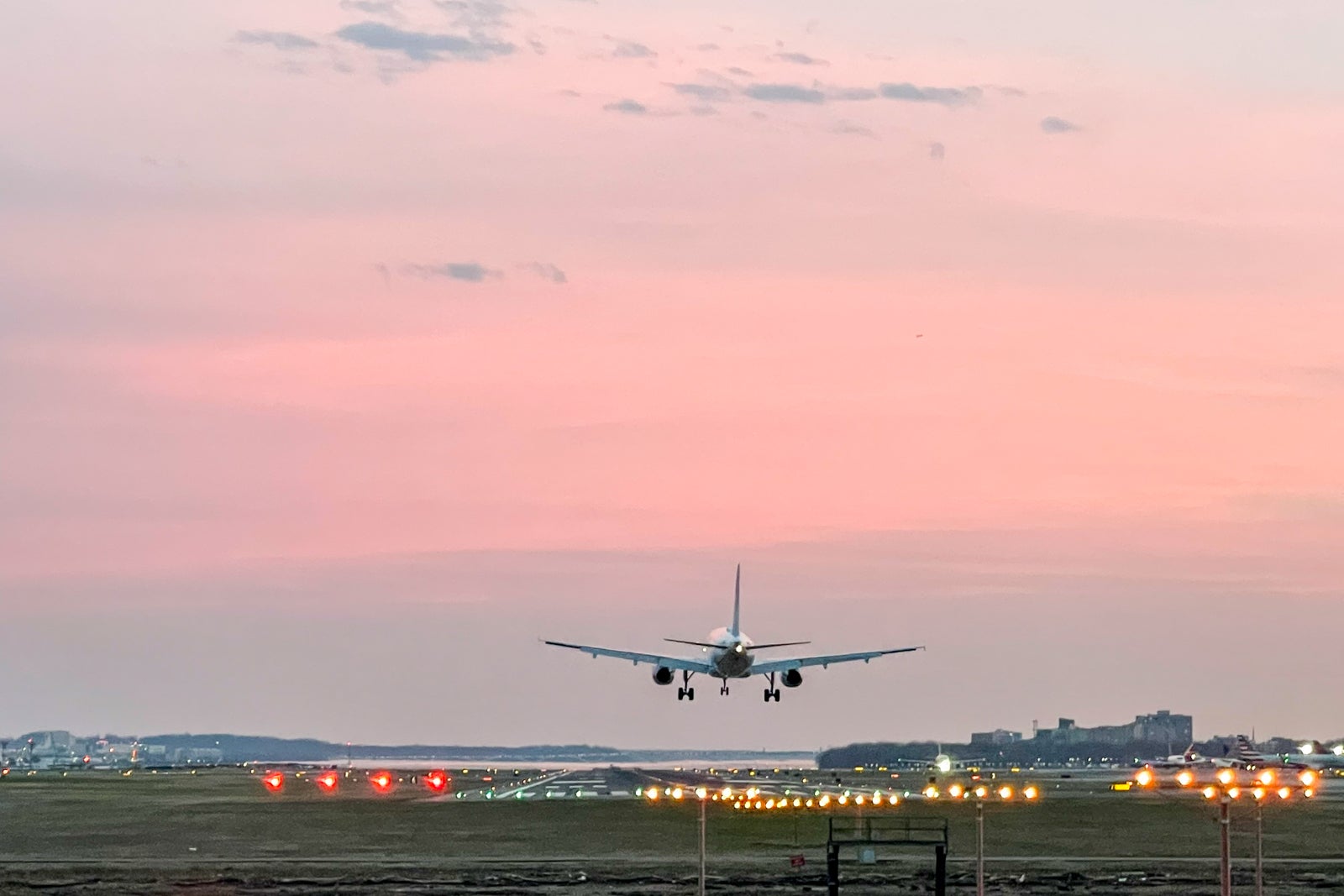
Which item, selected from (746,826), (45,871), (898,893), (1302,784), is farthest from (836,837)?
(1302,784)

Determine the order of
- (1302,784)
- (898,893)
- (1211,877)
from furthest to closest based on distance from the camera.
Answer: (1211,877) < (898,893) < (1302,784)

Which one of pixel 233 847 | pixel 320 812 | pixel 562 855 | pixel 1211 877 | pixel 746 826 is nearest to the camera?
pixel 1211 877

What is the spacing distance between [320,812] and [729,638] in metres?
42.0

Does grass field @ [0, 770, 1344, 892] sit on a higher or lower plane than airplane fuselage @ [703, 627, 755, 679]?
lower

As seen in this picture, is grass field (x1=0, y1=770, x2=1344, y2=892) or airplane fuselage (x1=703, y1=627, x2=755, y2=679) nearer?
grass field (x1=0, y1=770, x2=1344, y2=892)

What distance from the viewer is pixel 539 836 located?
134 m

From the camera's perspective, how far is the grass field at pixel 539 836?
11450cm

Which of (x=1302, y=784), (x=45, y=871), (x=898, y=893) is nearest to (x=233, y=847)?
(x=45, y=871)

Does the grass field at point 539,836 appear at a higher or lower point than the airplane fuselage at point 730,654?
lower

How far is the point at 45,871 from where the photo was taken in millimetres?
112812

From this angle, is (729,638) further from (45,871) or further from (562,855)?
(45,871)

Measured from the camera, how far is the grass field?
376ft

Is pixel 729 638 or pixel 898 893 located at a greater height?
pixel 729 638

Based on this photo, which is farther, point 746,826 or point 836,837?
point 746,826
